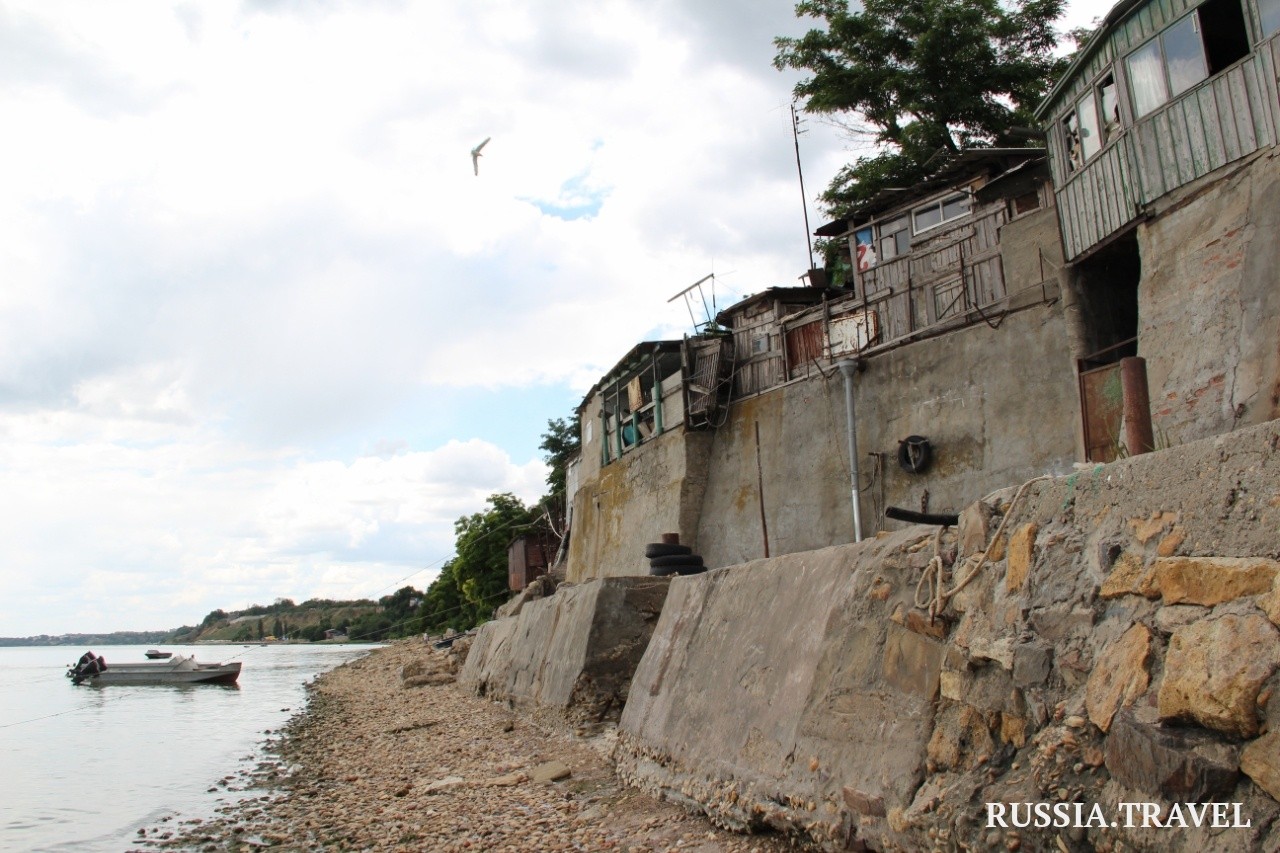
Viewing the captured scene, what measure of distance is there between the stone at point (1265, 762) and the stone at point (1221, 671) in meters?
0.05

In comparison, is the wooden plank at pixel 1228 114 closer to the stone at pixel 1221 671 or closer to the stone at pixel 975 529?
the stone at pixel 975 529

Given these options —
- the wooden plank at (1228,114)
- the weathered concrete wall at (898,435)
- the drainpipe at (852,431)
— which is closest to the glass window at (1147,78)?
the wooden plank at (1228,114)

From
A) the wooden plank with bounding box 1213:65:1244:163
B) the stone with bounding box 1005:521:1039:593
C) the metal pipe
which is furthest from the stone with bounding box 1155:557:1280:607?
the wooden plank with bounding box 1213:65:1244:163

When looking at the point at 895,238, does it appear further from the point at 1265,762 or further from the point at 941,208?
the point at 1265,762

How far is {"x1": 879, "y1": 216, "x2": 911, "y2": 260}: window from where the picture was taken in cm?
1950

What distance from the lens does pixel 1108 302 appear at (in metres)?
13.4

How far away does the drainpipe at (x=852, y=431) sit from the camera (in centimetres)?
1767

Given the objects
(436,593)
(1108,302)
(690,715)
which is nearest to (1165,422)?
(1108,302)

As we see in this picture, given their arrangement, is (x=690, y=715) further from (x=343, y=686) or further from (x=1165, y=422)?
(x=343, y=686)

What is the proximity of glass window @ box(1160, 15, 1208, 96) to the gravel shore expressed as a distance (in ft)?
31.6

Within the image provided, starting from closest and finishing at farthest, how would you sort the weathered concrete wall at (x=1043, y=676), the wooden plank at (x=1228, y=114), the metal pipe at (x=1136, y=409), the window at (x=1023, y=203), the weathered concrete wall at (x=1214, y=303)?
the weathered concrete wall at (x=1043, y=676)
the metal pipe at (x=1136, y=409)
the weathered concrete wall at (x=1214, y=303)
the wooden plank at (x=1228, y=114)
the window at (x=1023, y=203)

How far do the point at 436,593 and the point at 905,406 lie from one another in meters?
47.4

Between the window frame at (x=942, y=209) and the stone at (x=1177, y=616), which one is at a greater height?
the window frame at (x=942, y=209)

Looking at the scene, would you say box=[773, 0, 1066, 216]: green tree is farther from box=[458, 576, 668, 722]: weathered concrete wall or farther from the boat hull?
the boat hull
